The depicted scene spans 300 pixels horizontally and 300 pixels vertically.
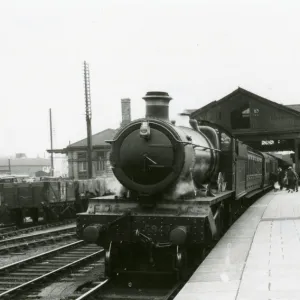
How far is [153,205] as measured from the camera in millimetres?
8055

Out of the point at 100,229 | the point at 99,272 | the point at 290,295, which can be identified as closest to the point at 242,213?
the point at 99,272

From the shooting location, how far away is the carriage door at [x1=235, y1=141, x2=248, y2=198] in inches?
436

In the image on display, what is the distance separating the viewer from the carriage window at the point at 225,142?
10.4 meters

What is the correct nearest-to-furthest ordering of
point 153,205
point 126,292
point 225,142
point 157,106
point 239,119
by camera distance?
point 126,292 < point 153,205 < point 157,106 < point 225,142 < point 239,119

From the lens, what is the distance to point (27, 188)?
1808 cm

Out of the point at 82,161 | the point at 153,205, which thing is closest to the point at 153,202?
the point at 153,205

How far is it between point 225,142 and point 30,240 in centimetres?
665

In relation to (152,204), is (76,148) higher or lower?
higher

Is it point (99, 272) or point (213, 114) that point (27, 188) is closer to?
point (99, 272)

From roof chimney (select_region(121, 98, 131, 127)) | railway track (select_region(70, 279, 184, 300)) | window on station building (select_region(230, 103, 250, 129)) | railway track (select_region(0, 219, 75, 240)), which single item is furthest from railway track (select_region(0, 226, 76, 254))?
window on station building (select_region(230, 103, 250, 129))

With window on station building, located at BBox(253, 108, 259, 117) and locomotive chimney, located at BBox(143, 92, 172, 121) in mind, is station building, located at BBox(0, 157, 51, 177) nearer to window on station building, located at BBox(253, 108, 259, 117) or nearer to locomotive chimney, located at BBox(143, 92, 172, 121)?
window on station building, located at BBox(253, 108, 259, 117)

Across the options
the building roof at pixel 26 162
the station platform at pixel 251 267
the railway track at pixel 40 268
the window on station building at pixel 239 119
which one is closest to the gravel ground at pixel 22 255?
the railway track at pixel 40 268

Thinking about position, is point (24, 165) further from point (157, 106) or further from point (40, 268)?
point (157, 106)

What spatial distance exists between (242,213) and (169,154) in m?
7.39
